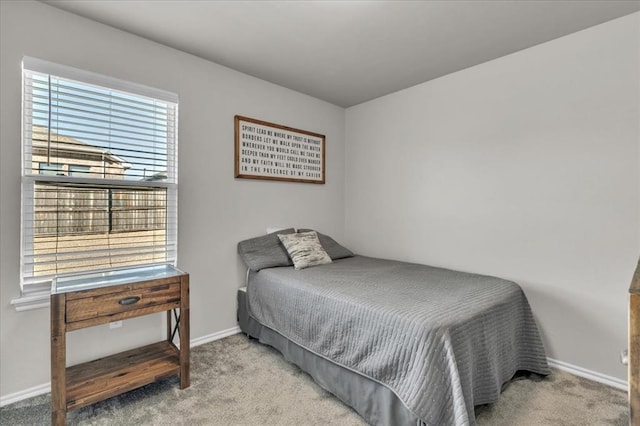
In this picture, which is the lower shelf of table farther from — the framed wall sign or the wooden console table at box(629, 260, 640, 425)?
the wooden console table at box(629, 260, 640, 425)

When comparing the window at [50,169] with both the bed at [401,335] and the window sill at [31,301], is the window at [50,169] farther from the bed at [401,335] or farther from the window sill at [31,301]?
the bed at [401,335]

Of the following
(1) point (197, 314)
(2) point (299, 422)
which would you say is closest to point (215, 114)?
(1) point (197, 314)

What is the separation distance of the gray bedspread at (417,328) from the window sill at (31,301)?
1326 millimetres

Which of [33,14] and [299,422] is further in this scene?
[33,14]

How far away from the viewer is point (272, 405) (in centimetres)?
178

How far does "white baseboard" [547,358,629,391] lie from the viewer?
6.46 ft

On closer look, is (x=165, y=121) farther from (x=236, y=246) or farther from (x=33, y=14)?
(x=236, y=246)

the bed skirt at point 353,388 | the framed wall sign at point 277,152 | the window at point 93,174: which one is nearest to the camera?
the bed skirt at point 353,388

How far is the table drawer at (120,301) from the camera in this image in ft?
5.31

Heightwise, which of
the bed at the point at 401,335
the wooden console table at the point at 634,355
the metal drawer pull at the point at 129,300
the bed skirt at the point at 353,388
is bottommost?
the bed skirt at the point at 353,388

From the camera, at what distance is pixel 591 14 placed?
1929 millimetres

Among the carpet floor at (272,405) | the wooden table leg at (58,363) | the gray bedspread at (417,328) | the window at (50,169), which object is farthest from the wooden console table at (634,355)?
the window at (50,169)

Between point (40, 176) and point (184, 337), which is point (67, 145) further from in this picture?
point (184, 337)

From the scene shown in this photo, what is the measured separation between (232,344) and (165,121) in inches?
73.3
